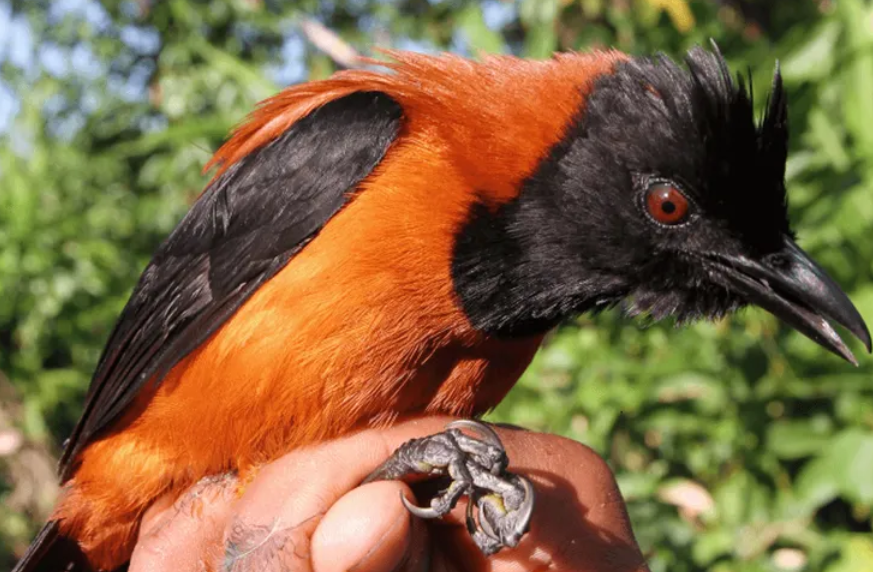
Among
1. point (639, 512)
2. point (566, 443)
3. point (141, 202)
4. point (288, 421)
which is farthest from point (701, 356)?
point (141, 202)

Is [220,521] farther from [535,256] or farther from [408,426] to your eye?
→ [535,256]

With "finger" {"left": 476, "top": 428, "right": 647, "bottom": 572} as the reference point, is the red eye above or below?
above

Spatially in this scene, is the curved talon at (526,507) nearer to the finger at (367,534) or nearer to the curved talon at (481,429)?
the curved talon at (481,429)

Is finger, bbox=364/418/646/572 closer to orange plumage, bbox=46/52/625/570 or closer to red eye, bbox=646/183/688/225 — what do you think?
orange plumage, bbox=46/52/625/570

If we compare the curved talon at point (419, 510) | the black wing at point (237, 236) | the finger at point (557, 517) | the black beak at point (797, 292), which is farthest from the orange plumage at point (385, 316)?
the black beak at point (797, 292)

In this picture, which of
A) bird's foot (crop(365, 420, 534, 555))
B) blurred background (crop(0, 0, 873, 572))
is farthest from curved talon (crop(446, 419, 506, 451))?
blurred background (crop(0, 0, 873, 572))

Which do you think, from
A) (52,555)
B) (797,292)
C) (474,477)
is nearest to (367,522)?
(474,477)
